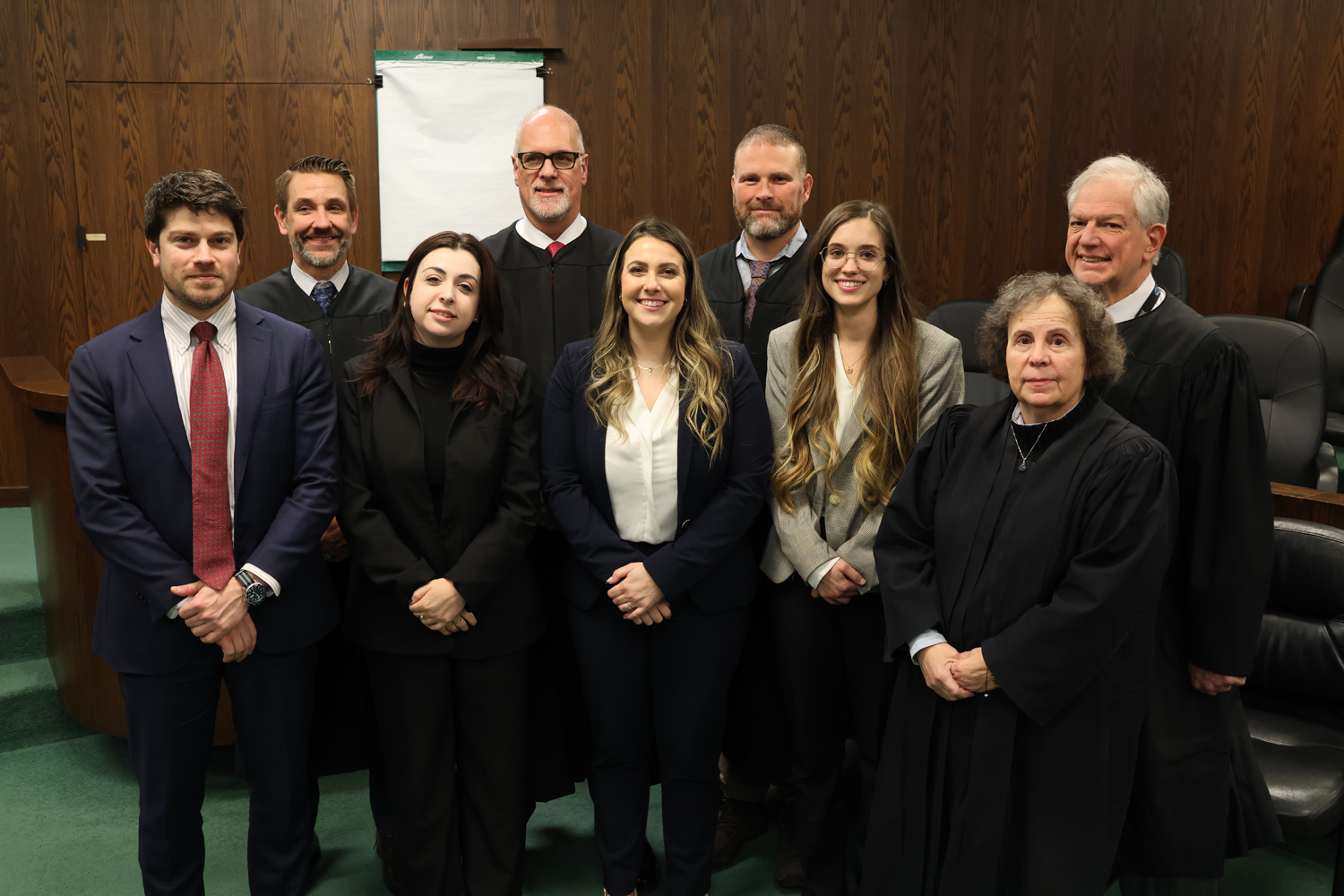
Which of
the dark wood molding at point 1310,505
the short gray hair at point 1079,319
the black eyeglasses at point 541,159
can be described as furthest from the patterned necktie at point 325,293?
the dark wood molding at point 1310,505

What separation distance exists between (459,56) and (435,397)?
3266 millimetres

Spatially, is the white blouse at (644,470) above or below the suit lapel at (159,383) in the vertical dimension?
below

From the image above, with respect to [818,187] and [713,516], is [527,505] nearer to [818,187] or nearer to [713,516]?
[713,516]

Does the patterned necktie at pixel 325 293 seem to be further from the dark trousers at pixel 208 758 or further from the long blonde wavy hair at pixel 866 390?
the long blonde wavy hair at pixel 866 390

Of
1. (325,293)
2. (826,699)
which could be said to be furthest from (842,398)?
(325,293)

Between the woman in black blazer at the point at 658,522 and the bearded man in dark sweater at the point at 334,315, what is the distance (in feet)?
2.11

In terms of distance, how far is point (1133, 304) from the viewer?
2.23 meters

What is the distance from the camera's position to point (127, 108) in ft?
15.8

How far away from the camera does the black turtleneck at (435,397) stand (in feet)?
7.69

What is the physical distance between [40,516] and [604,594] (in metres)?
2.27

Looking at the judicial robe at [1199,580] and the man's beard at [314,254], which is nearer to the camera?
the judicial robe at [1199,580]

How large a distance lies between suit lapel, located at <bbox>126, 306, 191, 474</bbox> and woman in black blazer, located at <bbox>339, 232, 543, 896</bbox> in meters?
0.35

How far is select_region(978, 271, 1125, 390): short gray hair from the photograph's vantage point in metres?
1.99

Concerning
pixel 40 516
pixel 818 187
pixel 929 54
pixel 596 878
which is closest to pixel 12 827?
pixel 40 516
